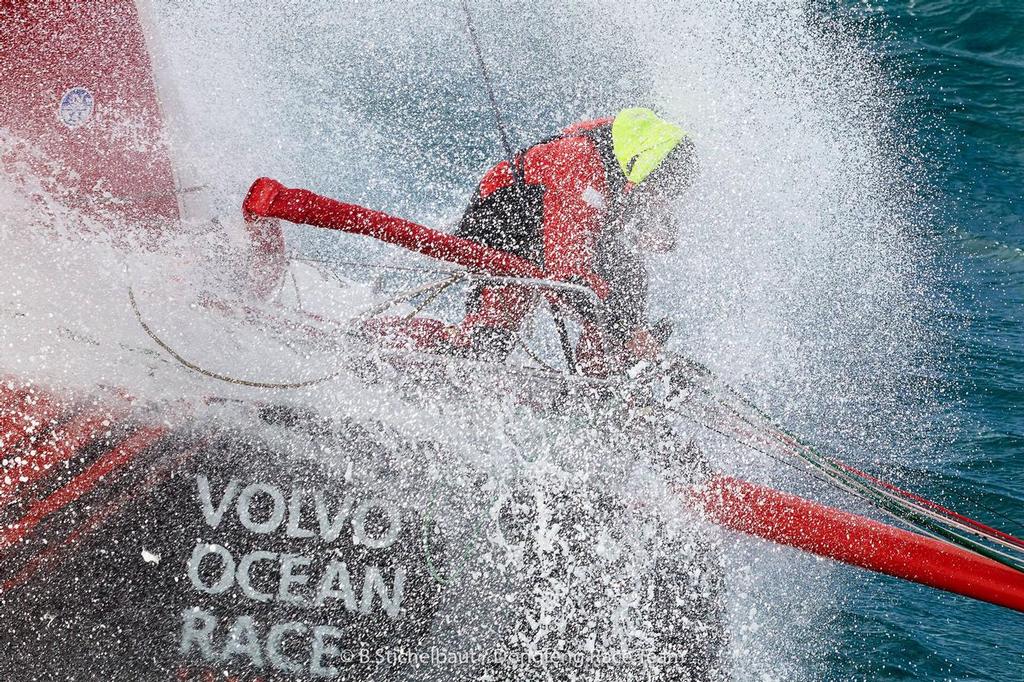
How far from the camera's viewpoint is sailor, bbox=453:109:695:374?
2.93 metres

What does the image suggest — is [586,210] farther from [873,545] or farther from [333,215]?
[873,545]

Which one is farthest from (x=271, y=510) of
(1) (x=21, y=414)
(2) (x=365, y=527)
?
(1) (x=21, y=414)

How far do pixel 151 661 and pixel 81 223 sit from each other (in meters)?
1.70

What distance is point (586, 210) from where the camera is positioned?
3006mm

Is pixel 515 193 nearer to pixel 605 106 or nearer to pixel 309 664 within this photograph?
pixel 309 664

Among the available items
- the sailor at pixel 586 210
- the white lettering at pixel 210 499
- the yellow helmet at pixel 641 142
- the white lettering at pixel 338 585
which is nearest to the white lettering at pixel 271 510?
the white lettering at pixel 210 499

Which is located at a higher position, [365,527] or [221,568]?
[365,527]

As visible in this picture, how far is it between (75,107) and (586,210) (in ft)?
7.91

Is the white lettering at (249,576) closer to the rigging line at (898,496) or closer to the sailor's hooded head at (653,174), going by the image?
the rigging line at (898,496)

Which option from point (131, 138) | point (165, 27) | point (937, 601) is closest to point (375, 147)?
point (165, 27)

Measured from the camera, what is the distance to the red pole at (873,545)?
2070 millimetres

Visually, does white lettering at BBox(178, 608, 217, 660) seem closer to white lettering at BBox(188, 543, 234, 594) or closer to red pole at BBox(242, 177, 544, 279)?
white lettering at BBox(188, 543, 234, 594)

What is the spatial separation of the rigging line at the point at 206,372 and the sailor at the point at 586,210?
64 cm

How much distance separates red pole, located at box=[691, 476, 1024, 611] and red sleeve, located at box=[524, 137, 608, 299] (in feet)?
3.31
